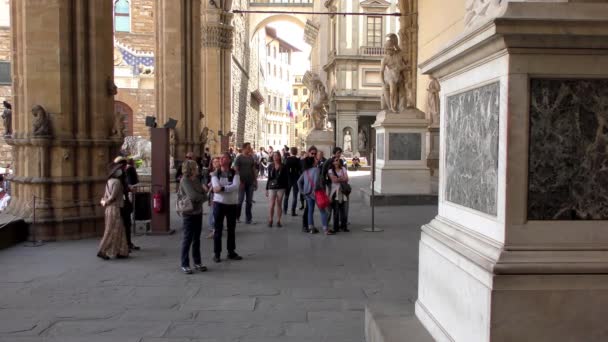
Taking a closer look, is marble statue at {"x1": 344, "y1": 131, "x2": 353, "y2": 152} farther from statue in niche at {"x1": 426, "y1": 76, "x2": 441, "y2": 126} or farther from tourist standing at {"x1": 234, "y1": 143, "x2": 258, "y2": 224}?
tourist standing at {"x1": 234, "y1": 143, "x2": 258, "y2": 224}

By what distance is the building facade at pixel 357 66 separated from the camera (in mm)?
43500

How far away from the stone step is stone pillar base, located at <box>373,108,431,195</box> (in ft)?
37.0

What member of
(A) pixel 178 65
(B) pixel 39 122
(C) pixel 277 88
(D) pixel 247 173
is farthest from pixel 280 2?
(B) pixel 39 122

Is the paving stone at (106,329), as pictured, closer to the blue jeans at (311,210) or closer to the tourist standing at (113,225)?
the tourist standing at (113,225)

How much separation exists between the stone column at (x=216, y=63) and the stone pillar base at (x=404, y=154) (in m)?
18.8

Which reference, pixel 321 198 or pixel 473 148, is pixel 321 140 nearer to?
pixel 321 198

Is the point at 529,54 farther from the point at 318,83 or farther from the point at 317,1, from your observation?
the point at 317,1

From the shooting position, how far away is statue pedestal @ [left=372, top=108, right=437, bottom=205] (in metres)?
14.8

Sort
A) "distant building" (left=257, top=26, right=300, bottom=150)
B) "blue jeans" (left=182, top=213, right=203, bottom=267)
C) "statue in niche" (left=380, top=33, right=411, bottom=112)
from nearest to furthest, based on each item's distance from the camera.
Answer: "blue jeans" (left=182, top=213, right=203, bottom=267)
"statue in niche" (left=380, top=33, right=411, bottom=112)
"distant building" (left=257, top=26, right=300, bottom=150)

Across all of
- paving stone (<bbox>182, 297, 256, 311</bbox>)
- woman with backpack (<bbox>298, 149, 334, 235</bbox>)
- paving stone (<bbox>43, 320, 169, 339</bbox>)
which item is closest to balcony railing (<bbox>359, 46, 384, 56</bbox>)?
woman with backpack (<bbox>298, 149, 334, 235</bbox>)

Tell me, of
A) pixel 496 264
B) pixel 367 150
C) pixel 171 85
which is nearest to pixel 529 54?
pixel 496 264

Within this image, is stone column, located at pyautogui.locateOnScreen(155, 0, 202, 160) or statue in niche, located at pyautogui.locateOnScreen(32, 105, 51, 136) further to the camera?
stone column, located at pyautogui.locateOnScreen(155, 0, 202, 160)

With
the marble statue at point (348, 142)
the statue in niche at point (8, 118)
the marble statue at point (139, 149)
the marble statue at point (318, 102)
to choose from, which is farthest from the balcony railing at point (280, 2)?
the statue in niche at point (8, 118)

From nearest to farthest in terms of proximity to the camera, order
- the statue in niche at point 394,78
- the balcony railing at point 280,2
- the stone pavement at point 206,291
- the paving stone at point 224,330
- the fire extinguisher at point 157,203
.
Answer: the paving stone at point 224,330
the stone pavement at point 206,291
the fire extinguisher at point 157,203
the statue in niche at point 394,78
the balcony railing at point 280,2
